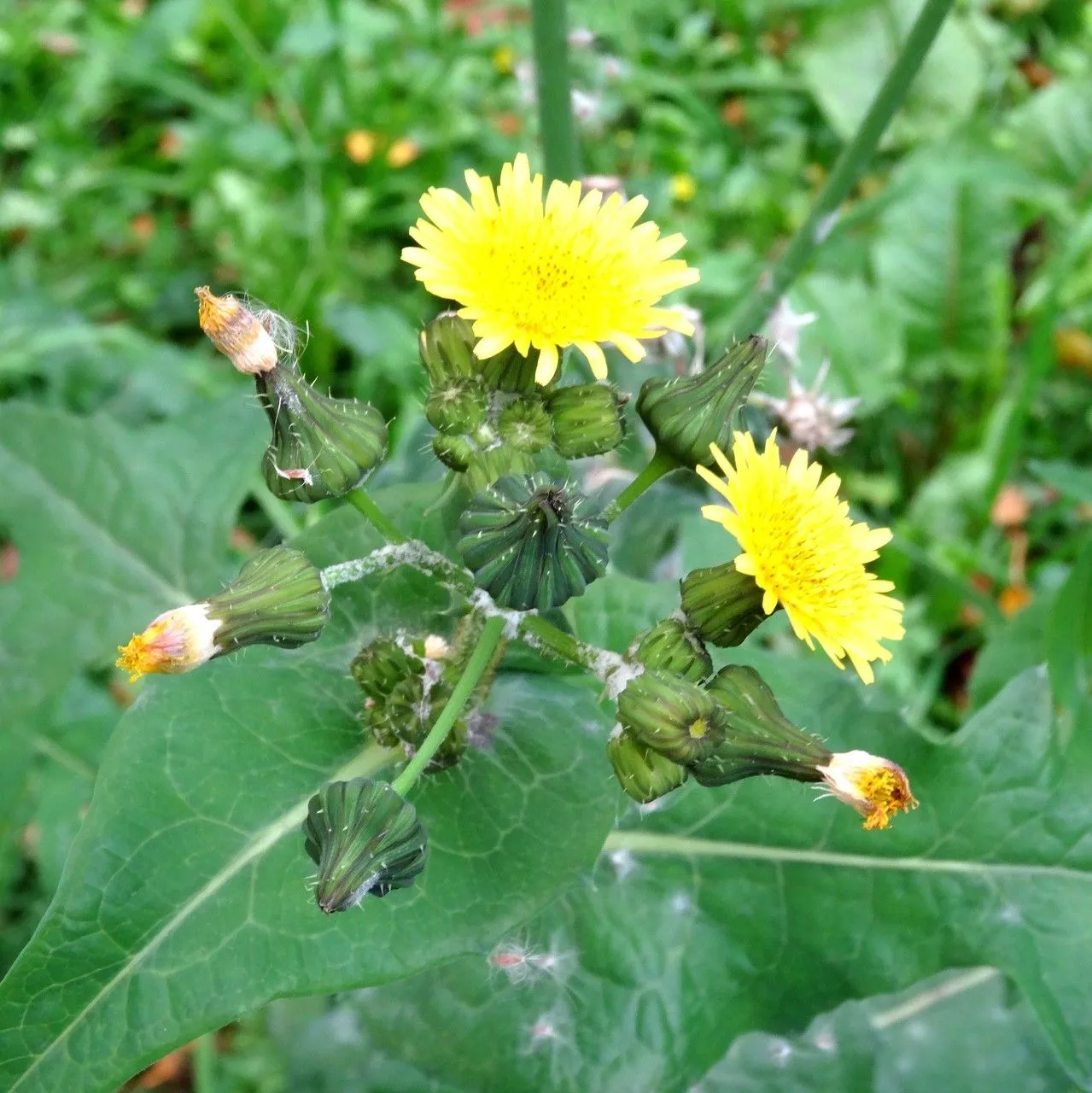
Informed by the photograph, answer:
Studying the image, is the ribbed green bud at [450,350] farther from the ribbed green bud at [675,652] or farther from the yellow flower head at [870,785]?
the yellow flower head at [870,785]

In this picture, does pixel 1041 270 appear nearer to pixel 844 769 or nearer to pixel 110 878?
pixel 844 769

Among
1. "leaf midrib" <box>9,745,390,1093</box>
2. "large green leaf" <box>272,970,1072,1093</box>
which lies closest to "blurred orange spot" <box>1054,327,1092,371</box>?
"large green leaf" <box>272,970,1072,1093</box>

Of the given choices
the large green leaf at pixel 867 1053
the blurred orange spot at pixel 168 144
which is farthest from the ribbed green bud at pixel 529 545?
the blurred orange spot at pixel 168 144

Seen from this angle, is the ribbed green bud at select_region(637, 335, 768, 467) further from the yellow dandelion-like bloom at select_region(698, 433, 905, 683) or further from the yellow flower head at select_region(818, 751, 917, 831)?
the yellow flower head at select_region(818, 751, 917, 831)

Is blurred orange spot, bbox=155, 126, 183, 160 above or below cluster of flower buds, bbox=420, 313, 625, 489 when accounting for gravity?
below

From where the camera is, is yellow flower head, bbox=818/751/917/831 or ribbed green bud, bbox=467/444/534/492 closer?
yellow flower head, bbox=818/751/917/831
